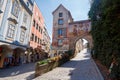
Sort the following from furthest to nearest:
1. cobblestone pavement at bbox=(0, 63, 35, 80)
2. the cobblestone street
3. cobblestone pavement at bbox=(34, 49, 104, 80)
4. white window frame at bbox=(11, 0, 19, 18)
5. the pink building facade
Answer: the pink building facade → white window frame at bbox=(11, 0, 19, 18) → cobblestone pavement at bbox=(0, 63, 35, 80) → the cobblestone street → cobblestone pavement at bbox=(34, 49, 104, 80)

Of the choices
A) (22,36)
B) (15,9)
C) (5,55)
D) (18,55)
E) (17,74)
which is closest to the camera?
(17,74)

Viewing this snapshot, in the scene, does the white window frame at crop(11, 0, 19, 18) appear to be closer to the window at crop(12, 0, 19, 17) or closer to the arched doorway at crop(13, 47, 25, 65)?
the window at crop(12, 0, 19, 17)

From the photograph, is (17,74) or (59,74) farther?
(17,74)

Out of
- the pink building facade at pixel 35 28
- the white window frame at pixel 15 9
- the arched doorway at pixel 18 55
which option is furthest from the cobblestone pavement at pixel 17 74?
the pink building facade at pixel 35 28

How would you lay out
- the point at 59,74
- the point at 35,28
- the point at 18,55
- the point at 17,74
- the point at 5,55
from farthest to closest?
1. the point at 35,28
2. the point at 18,55
3. the point at 5,55
4. the point at 17,74
5. the point at 59,74

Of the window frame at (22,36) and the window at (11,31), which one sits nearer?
the window at (11,31)

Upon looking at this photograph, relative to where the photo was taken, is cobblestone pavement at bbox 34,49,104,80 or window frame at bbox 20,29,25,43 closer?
cobblestone pavement at bbox 34,49,104,80

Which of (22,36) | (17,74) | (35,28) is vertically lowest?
(17,74)

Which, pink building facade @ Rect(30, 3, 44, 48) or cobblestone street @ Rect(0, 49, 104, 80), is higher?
pink building facade @ Rect(30, 3, 44, 48)

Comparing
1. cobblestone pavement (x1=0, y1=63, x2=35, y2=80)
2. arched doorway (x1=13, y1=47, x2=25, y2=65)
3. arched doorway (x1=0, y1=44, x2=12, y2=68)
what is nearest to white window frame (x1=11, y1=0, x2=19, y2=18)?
arched doorway (x1=0, y1=44, x2=12, y2=68)

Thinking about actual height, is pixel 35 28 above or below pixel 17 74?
above

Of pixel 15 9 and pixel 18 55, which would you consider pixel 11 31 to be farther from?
pixel 18 55

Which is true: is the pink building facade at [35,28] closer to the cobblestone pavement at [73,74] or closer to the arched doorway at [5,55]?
the arched doorway at [5,55]

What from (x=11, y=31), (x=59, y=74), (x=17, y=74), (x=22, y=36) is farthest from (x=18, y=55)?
(x=59, y=74)
